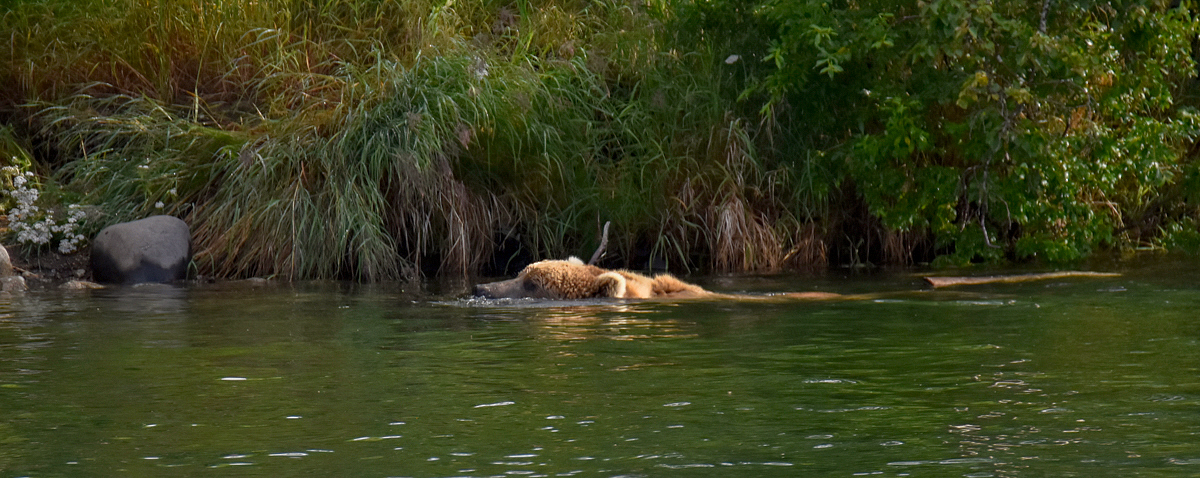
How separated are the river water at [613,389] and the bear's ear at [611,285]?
31cm

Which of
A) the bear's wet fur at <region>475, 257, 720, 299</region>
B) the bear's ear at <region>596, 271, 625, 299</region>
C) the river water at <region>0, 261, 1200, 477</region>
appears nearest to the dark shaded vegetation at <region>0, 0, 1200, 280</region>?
the river water at <region>0, 261, 1200, 477</region>

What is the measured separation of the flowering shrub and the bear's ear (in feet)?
21.7

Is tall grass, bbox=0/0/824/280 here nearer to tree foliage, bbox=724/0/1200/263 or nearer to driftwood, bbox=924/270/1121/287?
tree foliage, bbox=724/0/1200/263

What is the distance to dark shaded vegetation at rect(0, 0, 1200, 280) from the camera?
12.1 metres

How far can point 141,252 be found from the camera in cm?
1264

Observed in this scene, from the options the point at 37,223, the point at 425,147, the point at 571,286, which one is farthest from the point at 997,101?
the point at 37,223

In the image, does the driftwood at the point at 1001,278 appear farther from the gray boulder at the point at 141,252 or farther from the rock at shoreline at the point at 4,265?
the rock at shoreline at the point at 4,265

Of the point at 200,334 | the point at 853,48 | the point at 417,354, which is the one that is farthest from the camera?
the point at 853,48

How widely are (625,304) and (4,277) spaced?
6439 millimetres

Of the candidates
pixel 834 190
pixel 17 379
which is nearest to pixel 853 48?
pixel 834 190

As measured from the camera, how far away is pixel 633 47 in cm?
1480

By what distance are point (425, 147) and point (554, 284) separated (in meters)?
3.87

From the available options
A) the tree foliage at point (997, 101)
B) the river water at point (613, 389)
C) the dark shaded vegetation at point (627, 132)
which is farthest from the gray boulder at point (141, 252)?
the tree foliage at point (997, 101)

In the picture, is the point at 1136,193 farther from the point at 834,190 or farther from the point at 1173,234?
the point at 834,190
